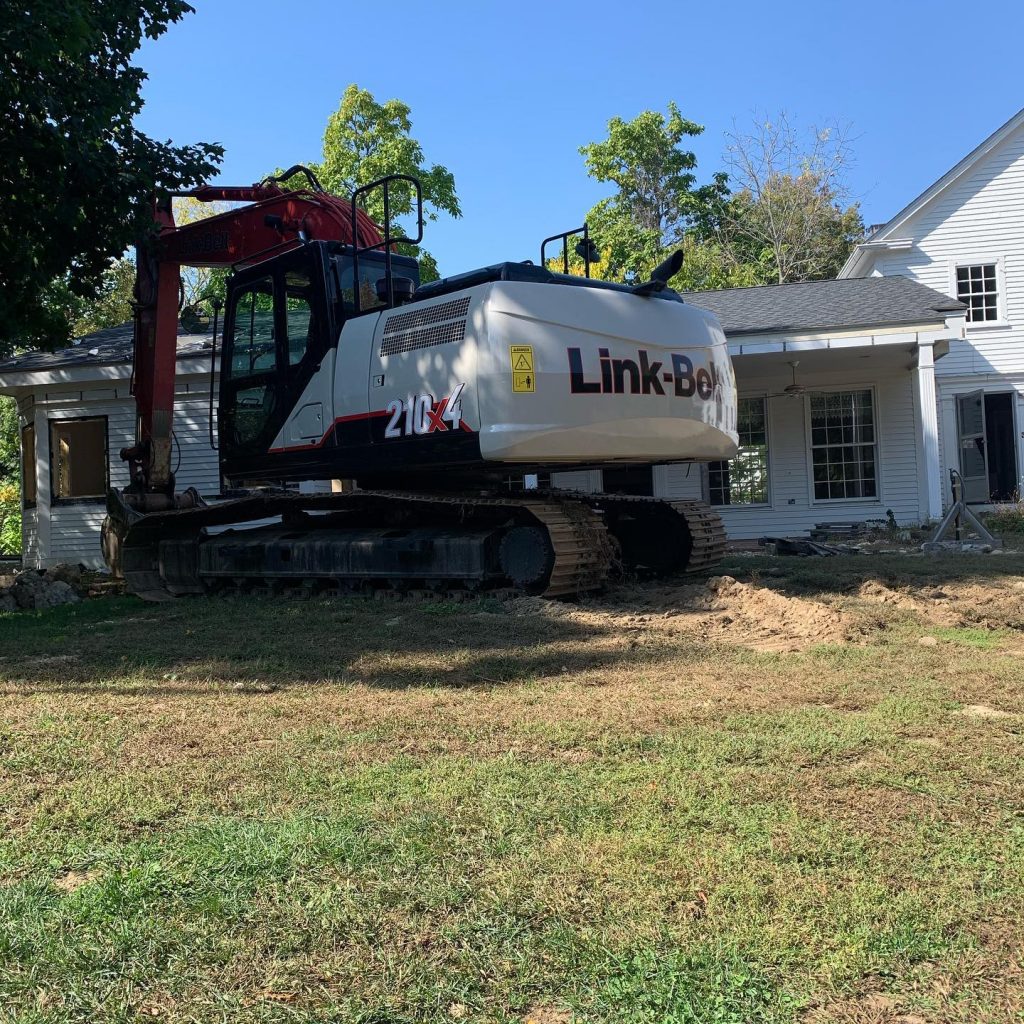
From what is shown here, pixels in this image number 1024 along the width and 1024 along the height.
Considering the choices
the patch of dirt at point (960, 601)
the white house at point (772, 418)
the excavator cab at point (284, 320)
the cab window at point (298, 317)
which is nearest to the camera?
the patch of dirt at point (960, 601)

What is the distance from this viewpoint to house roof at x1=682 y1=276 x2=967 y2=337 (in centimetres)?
1620

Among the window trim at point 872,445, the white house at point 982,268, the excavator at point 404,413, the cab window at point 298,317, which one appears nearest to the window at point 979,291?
the white house at point 982,268

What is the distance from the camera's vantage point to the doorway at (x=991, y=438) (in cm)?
1828

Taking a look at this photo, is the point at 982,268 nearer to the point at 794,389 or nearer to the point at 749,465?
the point at 794,389

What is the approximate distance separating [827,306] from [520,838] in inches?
624

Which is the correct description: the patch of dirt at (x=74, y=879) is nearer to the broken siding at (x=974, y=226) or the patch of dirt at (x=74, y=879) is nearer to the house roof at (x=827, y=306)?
the house roof at (x=827, y=306)

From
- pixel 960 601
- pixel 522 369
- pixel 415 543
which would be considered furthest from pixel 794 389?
pixel 522 369

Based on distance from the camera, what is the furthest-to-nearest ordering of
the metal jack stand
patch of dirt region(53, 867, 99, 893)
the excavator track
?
the metal jack stand, the excavator track, patch of dirt region(53, 867, 99, 893)

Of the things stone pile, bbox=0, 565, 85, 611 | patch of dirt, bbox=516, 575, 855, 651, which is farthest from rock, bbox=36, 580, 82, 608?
patch of dirt, bbox=516, 575, 855, 651

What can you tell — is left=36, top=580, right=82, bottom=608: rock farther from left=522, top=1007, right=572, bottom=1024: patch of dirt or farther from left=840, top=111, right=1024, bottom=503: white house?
left=840, top=111, right=1024, bottom=503: white house

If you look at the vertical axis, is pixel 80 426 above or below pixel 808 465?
above

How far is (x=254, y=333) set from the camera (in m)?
9.98

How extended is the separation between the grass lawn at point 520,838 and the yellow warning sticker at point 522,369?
7.93 ft

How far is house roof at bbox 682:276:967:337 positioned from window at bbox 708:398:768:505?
69.2 inches
